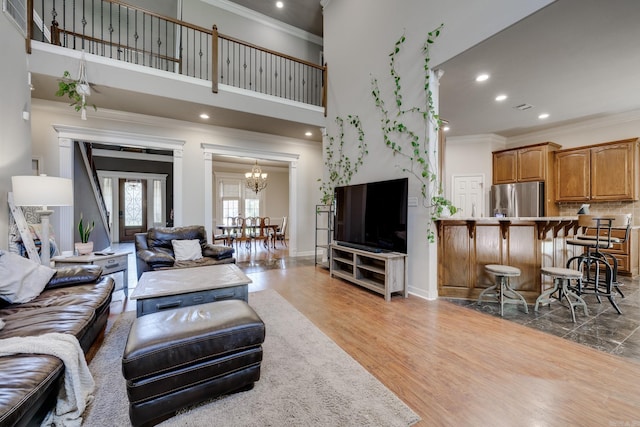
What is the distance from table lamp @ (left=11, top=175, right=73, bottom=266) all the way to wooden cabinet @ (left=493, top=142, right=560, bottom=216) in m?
7.95

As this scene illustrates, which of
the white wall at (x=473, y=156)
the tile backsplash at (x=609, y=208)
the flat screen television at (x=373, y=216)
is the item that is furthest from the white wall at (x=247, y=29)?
the tile backsplash at (x=609, y=208)

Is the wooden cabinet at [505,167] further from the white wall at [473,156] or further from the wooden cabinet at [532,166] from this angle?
the white wall at [473,156]

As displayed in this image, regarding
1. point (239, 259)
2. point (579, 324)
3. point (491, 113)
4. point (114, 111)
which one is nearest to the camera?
point (579, 324)

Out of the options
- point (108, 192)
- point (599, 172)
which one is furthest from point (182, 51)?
point (599, 172)

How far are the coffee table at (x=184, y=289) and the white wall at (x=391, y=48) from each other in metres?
2.41

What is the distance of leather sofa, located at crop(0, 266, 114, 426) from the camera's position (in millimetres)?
1122

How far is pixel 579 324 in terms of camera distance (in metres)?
2.71

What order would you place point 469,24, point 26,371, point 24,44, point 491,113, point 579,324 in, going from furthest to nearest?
1. point 491,113
2. point 24,44
3. point 469,24
4. point 579,324
5. point 26,371

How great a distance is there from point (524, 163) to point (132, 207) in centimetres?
1177

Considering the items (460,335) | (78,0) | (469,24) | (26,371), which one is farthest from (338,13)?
(26,371)

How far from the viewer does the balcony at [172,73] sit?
3692 millimetres

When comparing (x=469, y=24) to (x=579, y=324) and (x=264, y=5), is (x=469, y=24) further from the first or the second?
(x=264, y=5)

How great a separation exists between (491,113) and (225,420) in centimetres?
612

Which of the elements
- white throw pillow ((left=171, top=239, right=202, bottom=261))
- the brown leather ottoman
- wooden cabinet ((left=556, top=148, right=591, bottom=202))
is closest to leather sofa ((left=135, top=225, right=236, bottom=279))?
white throw pillow ((left=171, top=239, right=202, bottom=261))
